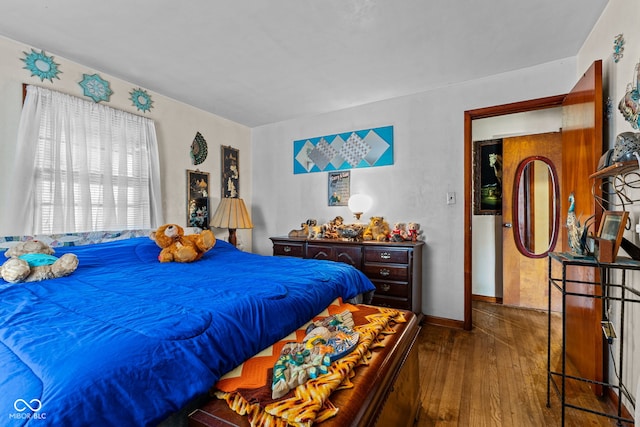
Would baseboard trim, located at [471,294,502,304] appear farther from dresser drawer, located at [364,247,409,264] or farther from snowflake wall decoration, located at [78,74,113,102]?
snowflake wall decoration, located at [78,74,113,102]

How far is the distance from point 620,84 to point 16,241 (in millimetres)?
4081

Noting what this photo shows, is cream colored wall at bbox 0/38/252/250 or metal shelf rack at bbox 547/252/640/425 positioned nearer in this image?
metal shelf rack at bbox 547/252/640/425

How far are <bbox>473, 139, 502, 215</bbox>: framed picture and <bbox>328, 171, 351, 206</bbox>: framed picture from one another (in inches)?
67.7

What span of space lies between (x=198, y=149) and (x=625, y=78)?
144 inches

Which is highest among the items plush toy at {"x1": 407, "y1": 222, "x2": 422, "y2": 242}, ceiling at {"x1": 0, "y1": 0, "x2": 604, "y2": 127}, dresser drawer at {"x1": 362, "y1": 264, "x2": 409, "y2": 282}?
ceiling at {"x1": 0, "y1": 0, "x2": 604, "y2": 127}

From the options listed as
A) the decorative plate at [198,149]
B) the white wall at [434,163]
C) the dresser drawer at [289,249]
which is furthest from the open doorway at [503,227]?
the decorative plate at [198,149]

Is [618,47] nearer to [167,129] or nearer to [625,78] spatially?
[625,78]

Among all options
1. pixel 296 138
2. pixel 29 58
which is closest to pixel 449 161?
pixel 296 138

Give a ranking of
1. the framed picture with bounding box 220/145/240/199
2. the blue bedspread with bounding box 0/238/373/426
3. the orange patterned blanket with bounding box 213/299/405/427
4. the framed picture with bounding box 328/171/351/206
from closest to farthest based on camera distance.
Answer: the blue bedspread with bounding box 0/238/373/426, the orange patterned blanket with bounding box 213/299/405/427, the framed picture with bounding box 328/171/351/206, the framed picture with bounding box 220/145/240/199

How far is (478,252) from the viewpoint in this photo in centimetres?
373

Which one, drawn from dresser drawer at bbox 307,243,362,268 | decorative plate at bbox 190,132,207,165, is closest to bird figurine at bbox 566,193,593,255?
dresser drawer at bbox 307,243,362,268

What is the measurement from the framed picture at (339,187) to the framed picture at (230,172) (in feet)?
4.35

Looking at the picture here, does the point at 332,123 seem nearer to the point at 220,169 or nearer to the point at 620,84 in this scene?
the point at 220,169

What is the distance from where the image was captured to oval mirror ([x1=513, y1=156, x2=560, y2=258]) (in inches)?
131
